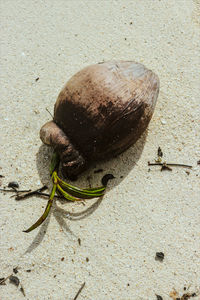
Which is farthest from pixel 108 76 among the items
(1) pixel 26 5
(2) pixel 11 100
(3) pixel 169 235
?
(1) pixel 26 5

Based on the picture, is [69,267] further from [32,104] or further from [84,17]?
[84,17]

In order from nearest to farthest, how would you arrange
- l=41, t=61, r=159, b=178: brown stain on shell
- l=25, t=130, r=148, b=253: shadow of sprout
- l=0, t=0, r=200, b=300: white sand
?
l=41, t=61, r=159, b=178: brown stain on shell, l=0, t=0, r=200, b=300: white sand, l=25, t=130, r=148, b=253: shadow of sprout

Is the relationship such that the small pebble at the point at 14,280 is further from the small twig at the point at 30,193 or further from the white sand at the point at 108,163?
the small twig at the point at 30,193

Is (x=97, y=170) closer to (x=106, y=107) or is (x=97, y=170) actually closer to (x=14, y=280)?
(x=106, y=107)

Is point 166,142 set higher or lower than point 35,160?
lower

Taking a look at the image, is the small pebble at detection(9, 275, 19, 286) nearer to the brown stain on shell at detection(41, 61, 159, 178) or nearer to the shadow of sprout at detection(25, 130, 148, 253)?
the shadow of sprout at detection(25, 130, 148, 253)

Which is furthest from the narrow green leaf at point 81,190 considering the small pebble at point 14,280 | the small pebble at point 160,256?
the small pebble at point 14,280

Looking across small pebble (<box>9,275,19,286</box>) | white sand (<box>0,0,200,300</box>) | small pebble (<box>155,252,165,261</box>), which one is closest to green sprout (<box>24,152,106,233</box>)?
white sand (<box>0,0,200,300</box>)

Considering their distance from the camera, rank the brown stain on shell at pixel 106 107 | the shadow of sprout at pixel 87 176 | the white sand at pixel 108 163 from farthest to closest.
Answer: the shadow of sprout at pixel 87 176
the white sand at pixel 108 163
the brown stain on shell at pixel 106 107
